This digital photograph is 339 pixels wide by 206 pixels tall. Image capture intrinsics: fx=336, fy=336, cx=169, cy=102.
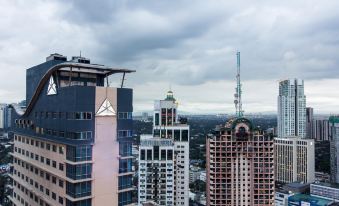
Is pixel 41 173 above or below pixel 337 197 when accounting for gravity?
above

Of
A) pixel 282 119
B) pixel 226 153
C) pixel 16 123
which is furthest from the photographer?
pixel 282 119

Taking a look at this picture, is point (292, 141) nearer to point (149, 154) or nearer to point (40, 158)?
point (149, 154)

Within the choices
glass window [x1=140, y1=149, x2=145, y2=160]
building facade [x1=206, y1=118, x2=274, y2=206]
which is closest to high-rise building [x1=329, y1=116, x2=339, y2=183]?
building facade [x1=206, y1=118, x2=274, y2=206]

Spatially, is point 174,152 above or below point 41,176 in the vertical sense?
below

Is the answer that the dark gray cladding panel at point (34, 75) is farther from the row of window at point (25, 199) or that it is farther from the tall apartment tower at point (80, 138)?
the row of window at point (25, 199)

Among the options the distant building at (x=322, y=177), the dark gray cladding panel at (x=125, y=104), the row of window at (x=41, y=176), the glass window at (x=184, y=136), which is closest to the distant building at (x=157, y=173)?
the glass window at (x=184, y=136)

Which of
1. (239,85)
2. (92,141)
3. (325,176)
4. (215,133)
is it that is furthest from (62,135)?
(325,176)

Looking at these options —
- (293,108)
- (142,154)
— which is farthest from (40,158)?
(293,108)

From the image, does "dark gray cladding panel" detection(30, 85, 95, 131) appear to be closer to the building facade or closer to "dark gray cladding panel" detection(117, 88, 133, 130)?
"dark gray cladding panel" detection(117, 88, 133, 130)

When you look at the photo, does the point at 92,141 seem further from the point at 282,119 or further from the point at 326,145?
the point at 326,145
